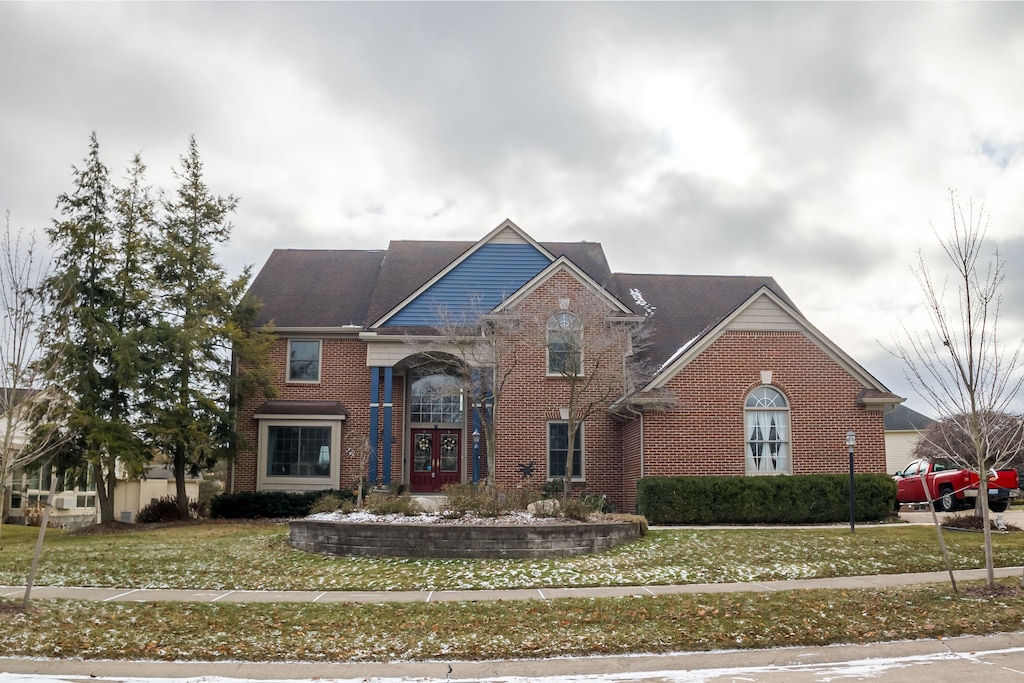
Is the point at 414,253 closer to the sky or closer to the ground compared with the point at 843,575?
closer to the sky

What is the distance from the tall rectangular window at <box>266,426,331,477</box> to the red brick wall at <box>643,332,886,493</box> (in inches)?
423

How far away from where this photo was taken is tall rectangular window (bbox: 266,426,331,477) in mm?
27375

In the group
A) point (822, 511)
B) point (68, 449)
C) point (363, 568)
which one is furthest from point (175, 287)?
point (822, 511)

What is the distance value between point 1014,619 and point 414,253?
24.5 m

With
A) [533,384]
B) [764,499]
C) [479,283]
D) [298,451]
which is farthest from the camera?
[298,451]

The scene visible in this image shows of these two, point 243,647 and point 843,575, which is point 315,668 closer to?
point 243,647

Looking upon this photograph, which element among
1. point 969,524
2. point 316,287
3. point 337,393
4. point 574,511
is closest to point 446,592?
point 574,511

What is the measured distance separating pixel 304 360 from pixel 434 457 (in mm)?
5155

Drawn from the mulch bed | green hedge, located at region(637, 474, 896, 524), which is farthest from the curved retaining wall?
the mulch bed

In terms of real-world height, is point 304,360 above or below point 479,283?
below

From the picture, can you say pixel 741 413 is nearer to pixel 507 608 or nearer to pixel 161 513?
pixel 507 608

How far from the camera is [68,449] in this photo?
24375mm

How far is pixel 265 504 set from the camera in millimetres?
26188

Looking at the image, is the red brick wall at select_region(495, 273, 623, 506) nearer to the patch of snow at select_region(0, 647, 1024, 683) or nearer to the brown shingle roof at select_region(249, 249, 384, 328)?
the brown shingle roof at select_region(249, 249, 384, 328)
